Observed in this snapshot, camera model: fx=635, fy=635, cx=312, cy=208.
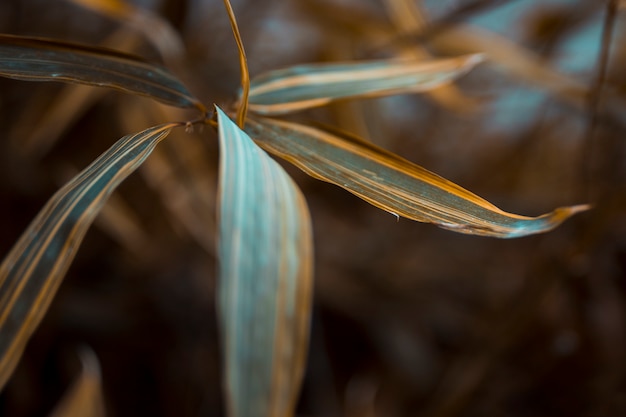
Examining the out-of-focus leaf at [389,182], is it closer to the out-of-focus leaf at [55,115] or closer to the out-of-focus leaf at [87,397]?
the out-of-focus leaf at [87,397]

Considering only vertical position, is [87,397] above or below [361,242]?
below

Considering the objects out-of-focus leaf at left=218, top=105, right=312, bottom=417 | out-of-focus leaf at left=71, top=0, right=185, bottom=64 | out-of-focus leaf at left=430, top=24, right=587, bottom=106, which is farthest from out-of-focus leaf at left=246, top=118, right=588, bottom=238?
out-of-focus leaf at left=430, top=24, right=587, bottom=106

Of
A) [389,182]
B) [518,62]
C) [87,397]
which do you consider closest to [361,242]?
[518,62]

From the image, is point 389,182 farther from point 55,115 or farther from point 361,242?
point 361,242

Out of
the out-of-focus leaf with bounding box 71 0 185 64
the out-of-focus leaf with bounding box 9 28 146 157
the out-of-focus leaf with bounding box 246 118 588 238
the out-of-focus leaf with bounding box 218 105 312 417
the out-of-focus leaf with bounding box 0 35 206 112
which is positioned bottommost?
the out-of-focus leaf with bounding box 218 105 312 417

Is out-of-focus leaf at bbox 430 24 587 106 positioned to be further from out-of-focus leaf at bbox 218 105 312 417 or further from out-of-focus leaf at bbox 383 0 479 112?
out-of-focus leaf at bbox 218 105 312 417

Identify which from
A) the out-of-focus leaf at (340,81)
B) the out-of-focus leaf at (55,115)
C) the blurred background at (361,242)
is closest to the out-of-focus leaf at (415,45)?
the blurred background at (361,242)
